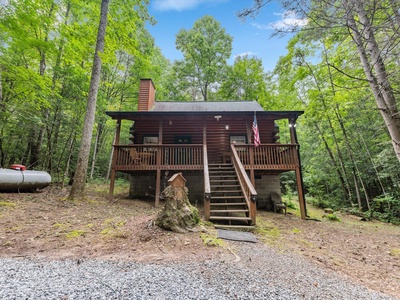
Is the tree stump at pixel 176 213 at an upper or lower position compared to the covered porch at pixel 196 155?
lower

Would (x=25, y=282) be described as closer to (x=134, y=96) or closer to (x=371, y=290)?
(x=371, y=290)

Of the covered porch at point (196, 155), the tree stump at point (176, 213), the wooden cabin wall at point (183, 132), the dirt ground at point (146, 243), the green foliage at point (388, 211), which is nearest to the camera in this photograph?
the dirt ground at point (146, 243)

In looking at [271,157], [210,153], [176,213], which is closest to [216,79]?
[210,153]

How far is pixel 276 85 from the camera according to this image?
1814 centimetres

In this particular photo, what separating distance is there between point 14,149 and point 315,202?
784 inches

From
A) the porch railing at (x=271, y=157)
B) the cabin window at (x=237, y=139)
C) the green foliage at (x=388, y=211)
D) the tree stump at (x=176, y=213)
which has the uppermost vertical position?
the cabin window at (x=237, y=139)

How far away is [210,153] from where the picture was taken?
10688 mm

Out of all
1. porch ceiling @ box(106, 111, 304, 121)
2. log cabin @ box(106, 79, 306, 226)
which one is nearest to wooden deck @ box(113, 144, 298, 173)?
log cabin @ box(106, 79, 306, 226)

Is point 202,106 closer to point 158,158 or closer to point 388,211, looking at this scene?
point 158,158

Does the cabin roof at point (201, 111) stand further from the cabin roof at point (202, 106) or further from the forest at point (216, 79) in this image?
the forest at point (216, 79)

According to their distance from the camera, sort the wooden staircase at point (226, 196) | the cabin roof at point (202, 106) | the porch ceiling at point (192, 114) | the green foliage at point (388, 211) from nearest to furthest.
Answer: the wooden staircase at point (226, 196) → the porch ceiling at point (192, 114) → the green foliage at point (388, 211) → the cabin roof at point (202, 106)

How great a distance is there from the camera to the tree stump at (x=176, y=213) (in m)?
3.88

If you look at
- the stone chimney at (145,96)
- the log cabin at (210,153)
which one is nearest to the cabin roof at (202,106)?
the log cabin at (210,153)

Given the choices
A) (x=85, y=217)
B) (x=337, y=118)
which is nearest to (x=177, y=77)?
(x=337, y=118)
